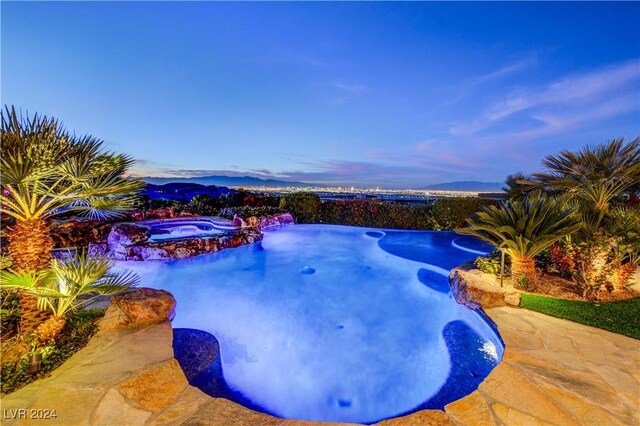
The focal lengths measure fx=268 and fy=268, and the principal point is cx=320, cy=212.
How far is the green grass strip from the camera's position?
12.0ft

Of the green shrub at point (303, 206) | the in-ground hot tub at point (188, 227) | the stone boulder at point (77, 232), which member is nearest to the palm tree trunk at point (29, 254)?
the stone boulder at point (77, 232)

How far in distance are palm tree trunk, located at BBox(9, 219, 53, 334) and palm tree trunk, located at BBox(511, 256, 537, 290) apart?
673 centimetres

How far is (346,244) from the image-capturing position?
11641 millimetres

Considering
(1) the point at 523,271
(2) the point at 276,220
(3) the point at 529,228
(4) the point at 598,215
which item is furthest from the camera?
(2) the point at 276,220

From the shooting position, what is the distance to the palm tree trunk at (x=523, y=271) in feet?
15.8

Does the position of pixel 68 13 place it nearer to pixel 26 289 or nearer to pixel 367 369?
pixel 26 289

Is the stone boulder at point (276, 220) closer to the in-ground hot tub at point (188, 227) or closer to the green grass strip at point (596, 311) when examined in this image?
the in-ground hot tub at point (188, 227)

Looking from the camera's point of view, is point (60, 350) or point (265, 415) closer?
point (265, 415)

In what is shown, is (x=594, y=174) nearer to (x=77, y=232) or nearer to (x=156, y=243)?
(x=156, y=243)

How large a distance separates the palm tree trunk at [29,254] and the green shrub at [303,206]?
40.8ft

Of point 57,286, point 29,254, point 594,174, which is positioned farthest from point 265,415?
point 594,174

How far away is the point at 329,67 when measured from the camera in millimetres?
15891

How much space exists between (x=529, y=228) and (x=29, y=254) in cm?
679

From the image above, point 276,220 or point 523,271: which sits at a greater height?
point 523,271
